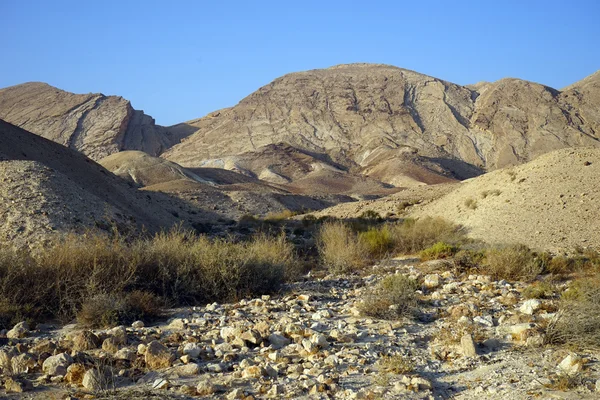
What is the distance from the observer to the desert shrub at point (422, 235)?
1683cm

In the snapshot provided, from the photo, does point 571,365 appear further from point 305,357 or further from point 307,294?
point 307,294

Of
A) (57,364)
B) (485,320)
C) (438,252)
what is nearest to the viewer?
(57,364)

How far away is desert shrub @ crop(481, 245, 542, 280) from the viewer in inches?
479

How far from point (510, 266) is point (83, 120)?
9652 cm

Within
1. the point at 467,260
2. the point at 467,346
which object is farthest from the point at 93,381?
the point at 467,260

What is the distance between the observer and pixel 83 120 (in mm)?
100250

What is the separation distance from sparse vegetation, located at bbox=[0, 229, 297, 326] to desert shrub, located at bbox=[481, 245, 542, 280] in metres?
3.98

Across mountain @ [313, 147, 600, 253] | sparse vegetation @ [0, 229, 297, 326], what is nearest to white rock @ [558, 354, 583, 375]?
sparse vegetation @ [0, 229, 297, 326]

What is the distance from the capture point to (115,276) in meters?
9.61

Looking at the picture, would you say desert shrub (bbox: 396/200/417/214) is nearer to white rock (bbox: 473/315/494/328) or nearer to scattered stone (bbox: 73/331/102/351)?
white rock (bbox: 473/315/494/328)

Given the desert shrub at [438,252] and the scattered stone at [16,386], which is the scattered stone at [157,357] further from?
the desert shrub at [438,252]

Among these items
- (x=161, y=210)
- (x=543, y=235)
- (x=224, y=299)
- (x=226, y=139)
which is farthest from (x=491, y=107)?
(x=224, y=299)

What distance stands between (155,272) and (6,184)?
10.2 meters

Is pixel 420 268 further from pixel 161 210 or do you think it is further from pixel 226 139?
pixel 226 139
